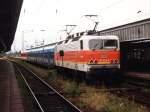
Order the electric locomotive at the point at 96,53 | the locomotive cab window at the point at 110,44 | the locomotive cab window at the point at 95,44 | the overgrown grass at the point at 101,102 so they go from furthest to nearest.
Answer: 1. the locomotive cab window at the point at 110,44
2. the locomotive cab window at the point at 95,44
3. the electric locomotive at the point at 96,53
4. the overgrown grass at the point at 101,102

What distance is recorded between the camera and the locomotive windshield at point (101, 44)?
21.1 meters

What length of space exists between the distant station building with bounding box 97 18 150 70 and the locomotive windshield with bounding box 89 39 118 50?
7.80 metres

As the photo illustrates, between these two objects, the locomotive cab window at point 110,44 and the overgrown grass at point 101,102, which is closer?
the overgrown grass at point 101,102

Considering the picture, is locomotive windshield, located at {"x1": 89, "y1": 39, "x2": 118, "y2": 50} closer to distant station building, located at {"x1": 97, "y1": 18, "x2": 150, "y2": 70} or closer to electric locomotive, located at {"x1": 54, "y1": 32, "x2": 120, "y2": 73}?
electric locomotive, located at {"x1": 54, "y1": 32, "x2": 120, "y2": 73}

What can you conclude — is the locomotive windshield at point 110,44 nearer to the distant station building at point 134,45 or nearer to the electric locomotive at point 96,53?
the electric locomotive at point 96,53

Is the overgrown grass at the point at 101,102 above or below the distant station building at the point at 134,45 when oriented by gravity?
below

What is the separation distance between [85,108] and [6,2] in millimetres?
12572

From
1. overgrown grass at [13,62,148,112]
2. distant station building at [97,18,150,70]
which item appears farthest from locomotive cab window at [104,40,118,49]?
distant station building at [97,18,150,70]

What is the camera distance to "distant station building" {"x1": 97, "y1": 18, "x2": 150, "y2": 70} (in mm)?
29756

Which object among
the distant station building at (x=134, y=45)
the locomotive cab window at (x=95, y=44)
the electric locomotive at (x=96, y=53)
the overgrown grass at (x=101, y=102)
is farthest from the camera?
the distant station building at (x=134, y=45)

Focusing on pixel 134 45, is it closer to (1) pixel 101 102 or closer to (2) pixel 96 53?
(2) pixel 96 53

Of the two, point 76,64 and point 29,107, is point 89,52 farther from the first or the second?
point 29,107

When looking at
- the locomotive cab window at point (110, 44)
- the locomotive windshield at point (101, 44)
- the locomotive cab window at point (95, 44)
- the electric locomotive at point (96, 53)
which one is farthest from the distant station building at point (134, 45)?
the locomotive cab window at point (95, 44)

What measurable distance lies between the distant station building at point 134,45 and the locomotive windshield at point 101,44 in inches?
307
